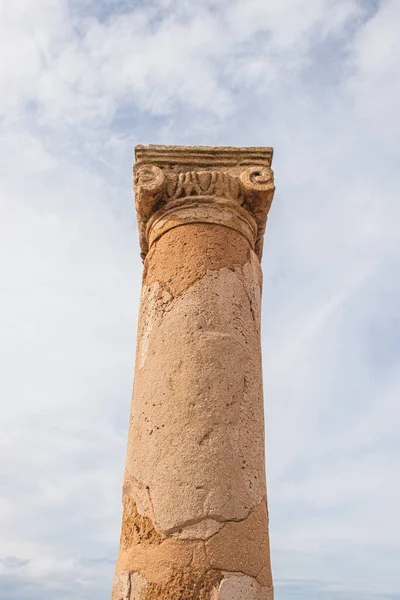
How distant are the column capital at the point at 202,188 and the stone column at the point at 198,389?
0.01 m

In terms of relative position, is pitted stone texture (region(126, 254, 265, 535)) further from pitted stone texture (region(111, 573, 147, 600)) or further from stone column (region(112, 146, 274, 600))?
pitted stone texture (region(111, 573, 147, 600))

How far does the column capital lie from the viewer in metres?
4.98

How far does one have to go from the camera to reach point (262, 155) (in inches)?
212

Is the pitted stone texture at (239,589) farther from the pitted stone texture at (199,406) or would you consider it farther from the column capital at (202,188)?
the column capital at (202,188)

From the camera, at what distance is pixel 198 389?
3.96 m

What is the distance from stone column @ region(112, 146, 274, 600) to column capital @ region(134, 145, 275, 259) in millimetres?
10

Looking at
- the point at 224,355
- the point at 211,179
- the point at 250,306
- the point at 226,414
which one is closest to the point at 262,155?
the point at 211,179

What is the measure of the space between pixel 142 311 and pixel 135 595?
2108 millimetres

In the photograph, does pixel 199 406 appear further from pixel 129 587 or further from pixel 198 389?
pixel 129 587

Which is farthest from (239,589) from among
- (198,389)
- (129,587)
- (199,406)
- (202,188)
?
(202,188)

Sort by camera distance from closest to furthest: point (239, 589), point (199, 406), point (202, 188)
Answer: point (239, 589)
point (199, 406)
point (202, 188)

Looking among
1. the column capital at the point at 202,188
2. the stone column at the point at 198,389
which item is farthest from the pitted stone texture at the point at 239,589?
the column capital at the point at 202,188

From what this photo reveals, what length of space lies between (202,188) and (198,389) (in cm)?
191

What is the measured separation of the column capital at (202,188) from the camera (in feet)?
16.3
